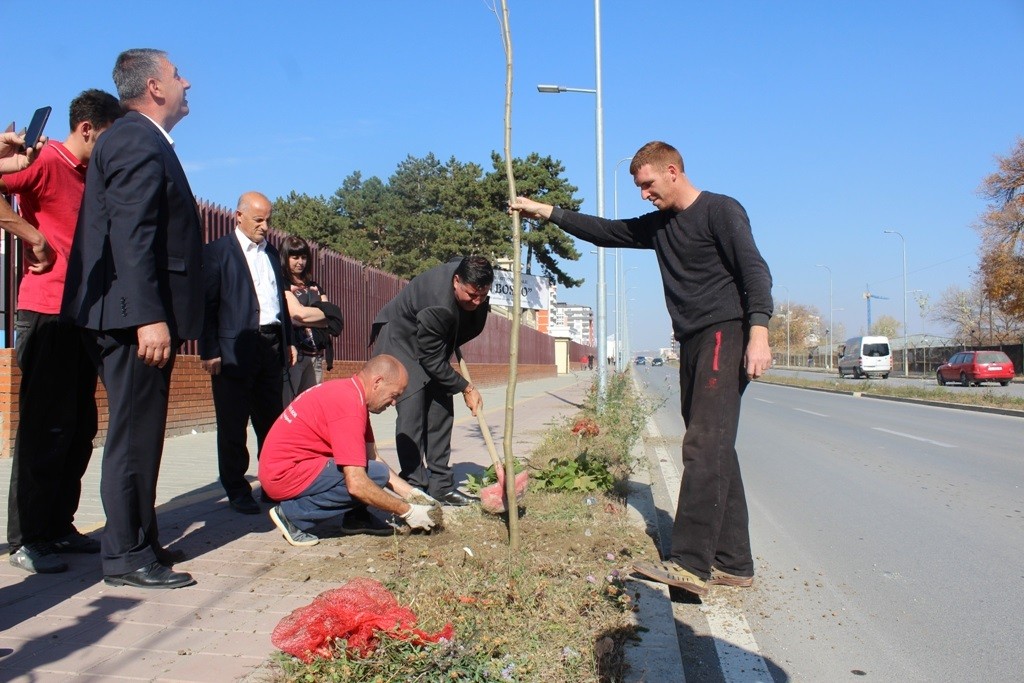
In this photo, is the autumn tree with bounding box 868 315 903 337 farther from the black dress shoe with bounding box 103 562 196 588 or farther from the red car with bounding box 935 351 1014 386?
the black dress shoe with bounding box 103 562 196 588

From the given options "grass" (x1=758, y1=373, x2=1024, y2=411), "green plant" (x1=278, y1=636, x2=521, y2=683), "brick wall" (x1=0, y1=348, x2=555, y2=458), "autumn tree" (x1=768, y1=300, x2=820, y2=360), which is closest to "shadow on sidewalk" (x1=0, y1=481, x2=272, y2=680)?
"green plant" (x1=278, y1=636, x2=521, y2=683)

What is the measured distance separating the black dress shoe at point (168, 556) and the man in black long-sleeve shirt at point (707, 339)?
2163mm

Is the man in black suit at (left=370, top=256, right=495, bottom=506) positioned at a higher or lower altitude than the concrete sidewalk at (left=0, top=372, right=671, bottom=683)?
higher

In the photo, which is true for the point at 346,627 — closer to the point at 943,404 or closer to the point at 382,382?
the point at 382,382

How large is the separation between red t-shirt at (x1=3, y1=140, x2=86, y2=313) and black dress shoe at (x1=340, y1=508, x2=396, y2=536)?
6.15 feet

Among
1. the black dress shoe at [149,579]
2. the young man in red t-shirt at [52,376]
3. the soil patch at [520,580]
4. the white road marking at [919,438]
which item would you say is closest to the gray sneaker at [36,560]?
the young man in red t-shirt at [52,376]

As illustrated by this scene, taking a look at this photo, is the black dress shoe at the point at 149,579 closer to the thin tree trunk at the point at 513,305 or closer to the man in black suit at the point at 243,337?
the thin tree trunk at the point at 513,305

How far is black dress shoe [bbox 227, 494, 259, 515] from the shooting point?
529 cm

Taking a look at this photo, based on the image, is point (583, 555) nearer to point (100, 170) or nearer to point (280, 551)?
point (280, 551)

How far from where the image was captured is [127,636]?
302cm

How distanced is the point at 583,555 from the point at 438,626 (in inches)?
56.3

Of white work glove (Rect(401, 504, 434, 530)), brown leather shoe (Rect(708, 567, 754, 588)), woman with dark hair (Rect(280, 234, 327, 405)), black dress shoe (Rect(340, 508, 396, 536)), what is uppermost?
woman with dark hair (Rect(280, 234, 327, 405))

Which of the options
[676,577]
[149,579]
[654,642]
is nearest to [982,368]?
[676,577]

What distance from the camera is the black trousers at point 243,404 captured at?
205 inches
